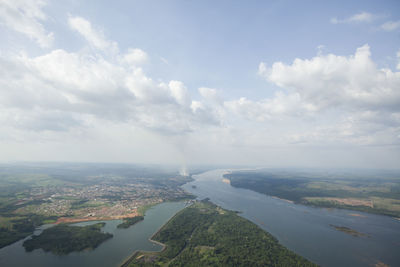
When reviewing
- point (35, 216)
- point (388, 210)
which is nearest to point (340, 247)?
point (388, 210)

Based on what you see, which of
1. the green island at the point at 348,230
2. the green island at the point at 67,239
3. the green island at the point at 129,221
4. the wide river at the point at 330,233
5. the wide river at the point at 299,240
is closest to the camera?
the wide river at the point at 299,240

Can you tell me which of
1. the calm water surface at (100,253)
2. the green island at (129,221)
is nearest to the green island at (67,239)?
the calm water surface at (100,253)

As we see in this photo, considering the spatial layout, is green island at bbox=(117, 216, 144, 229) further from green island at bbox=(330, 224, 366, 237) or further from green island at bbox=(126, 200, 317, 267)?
green island at bbox=(330, 224, 366, 237)

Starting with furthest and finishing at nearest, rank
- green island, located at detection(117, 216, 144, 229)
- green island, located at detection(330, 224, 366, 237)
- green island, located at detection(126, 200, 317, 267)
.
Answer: green island, located at detection(117, 216, 144, 229), green island, located at detection(330, 224, 366, 237), green island, located at detection(126, 200, 317, 267)

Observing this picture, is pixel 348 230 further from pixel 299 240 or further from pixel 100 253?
pixel 100 253

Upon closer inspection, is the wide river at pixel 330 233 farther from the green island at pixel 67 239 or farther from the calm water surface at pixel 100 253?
the green island at pixel 67 239

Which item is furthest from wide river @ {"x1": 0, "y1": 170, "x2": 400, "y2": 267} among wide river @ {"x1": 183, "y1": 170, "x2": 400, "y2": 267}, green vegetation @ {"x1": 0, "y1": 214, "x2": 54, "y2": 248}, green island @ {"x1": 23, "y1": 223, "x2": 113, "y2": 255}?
green vegetation @ {"x1": 0, "y1": 214, "x2": 54, "y2": 248}
